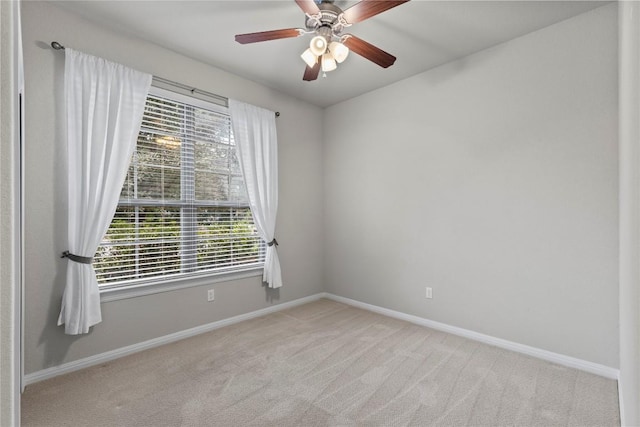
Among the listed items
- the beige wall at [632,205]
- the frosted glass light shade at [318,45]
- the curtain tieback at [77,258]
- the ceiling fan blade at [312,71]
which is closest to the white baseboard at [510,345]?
the beige wall at [632,205]

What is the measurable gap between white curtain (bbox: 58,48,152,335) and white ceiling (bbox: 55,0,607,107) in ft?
1.54

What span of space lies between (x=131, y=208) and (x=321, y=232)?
2.40m

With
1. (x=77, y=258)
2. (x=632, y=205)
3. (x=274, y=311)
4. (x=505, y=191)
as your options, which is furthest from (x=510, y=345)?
(x=77, y=258)

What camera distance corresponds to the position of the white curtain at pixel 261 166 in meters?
3.34

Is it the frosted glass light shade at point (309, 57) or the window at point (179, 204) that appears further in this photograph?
the window at point (179, 204)

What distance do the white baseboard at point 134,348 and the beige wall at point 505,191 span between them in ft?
4.56

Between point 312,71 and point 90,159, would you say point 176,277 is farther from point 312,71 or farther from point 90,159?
point 312,71

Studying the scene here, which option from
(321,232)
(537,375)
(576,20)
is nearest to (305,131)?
(321,232)

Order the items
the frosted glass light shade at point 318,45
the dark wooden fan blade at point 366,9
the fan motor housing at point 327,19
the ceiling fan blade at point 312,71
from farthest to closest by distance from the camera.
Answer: the ceiling fan blade at point 312,71
the frosted glass light shade at point 318,45
the fan motor housing at point 327,19
the dark wooden fan blade at point 366,9

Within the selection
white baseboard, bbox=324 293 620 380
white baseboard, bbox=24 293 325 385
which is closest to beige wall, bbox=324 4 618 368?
white baseboard, bbox=324 293 620 380

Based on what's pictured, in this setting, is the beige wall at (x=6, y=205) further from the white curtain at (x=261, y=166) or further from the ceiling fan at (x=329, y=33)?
the white curtain at (x=261, y=166)

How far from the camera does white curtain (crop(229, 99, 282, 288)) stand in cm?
334

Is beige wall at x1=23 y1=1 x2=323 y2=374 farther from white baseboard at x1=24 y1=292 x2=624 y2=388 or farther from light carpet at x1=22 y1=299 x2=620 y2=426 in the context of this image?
light carpet at x1=22 y1=299 x2=620 y2=426

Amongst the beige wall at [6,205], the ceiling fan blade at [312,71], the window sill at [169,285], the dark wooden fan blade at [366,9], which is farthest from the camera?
the window sill at [169,285]
